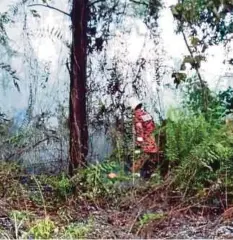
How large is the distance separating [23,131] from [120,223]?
7.37 ft

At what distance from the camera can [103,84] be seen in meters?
6.40

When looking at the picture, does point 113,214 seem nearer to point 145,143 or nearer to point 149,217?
point 149,217

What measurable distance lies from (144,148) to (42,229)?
1.86m

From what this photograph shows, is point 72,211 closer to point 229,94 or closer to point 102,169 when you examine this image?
point 102,169

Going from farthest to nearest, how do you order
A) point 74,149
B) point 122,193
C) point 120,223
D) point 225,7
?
point 74,149
point 225,7
point 122,193
point 120,223

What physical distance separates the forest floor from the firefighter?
11.9 inches

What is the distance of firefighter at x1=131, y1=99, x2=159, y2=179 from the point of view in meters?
5.39

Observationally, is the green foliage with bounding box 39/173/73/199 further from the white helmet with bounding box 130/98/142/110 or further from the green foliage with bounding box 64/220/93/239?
the white helmet with bounding box 130/98/142/110

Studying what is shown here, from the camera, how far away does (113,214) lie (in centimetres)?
446

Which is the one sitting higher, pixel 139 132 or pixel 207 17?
pixel 207 17

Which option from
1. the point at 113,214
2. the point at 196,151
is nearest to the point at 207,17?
the point at 196,151

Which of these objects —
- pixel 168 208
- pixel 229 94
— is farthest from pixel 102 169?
pixel 229 94

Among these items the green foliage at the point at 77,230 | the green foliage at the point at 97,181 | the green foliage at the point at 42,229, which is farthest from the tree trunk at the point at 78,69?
the green foliage at the point at 42,229

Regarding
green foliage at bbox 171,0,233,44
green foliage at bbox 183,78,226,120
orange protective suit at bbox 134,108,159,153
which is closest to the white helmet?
orange protective suit at bbox 134,108,159,153
